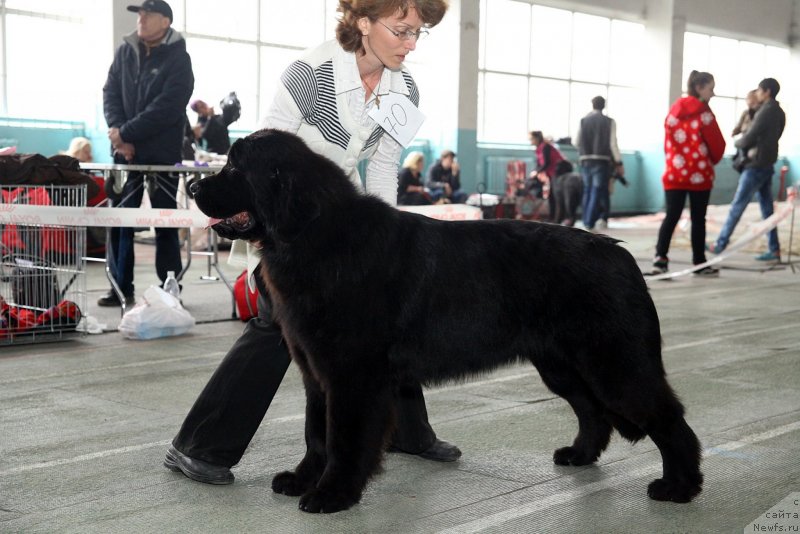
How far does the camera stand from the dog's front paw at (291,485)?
3152 millimetres

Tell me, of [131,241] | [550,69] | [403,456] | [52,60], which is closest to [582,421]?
[403,456]

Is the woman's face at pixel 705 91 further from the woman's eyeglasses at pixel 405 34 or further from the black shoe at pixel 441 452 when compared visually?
the black shoe at pixel 441 452

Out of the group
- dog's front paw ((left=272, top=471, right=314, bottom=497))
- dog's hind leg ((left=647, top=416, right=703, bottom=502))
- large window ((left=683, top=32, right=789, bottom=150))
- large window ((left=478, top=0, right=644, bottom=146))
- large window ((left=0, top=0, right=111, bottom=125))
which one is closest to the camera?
dog's hind leg ((left=647, top=416, right=703, bottom=502))

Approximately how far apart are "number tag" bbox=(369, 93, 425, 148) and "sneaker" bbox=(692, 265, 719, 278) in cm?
764

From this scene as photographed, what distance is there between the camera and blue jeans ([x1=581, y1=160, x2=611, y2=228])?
16266mm

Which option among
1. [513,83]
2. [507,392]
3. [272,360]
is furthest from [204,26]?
[272,360]

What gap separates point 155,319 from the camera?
625 centimetres

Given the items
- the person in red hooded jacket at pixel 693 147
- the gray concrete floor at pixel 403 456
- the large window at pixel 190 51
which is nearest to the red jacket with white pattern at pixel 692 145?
the person in red hooded jacket at pixel 693 147

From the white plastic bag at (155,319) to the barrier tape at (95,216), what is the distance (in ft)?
1.71

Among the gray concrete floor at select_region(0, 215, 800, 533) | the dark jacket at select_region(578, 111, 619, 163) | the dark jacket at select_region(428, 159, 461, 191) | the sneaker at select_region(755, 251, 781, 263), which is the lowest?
the gray concrete floor at select_region(0, 215, 800, 533)

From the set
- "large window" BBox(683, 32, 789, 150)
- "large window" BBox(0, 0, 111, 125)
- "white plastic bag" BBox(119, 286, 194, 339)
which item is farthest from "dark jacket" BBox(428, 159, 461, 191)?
"large window" BBox(683, 32, 789, 150)

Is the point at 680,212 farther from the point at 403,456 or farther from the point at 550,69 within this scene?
the point at 550,69

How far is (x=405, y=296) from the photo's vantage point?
2.94 metres

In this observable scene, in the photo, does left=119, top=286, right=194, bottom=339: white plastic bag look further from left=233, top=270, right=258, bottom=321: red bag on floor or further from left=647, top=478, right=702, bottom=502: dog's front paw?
left=647, top=478, right=702, bottom=502: dog's front paw
